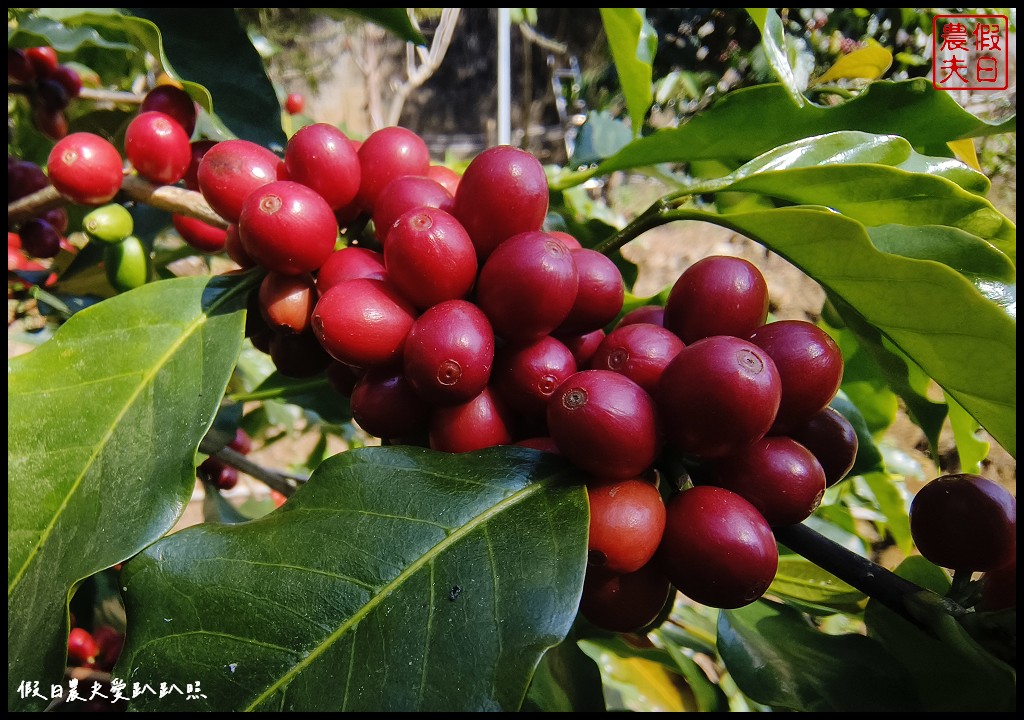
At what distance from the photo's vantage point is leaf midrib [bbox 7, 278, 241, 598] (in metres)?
0.57

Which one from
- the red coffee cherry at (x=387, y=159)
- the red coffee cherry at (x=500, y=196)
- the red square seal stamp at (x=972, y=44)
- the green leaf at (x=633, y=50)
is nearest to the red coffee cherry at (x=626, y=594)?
the red coffee cherry at (x=500, y=196)

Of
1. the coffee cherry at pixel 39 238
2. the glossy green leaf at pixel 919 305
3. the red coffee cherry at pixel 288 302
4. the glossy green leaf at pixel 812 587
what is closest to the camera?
the glossy green leaf at pixel 919 305

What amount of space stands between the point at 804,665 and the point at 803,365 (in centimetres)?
39

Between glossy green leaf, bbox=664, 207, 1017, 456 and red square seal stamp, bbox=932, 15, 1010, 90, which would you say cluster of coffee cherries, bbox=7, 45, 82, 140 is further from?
red square seal stamp, bbox=932, 15, 1010, 90

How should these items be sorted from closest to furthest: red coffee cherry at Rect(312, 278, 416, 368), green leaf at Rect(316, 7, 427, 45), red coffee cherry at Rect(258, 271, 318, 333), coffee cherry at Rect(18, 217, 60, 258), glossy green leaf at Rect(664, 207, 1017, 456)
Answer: glossy green leaf at Rect(664, 207, 1017, 456), red coffee cherry at Rect(312, 278, 416, 368), red coffee cherry at Rect(258, 271, 318, 333), green leaf at Rect(316, 7, 427, 45), coffee cherry at Rect(18, 217, 60, 258)

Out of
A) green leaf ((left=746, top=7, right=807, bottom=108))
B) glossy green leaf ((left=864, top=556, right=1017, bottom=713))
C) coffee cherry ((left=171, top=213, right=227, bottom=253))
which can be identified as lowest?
glossy green leaf ((left=864, top=556, right=1017, bottom=713))

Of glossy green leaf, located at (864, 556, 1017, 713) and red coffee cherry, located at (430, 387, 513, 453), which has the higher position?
red coffee cherry, located at (430, 387, 513, 453)

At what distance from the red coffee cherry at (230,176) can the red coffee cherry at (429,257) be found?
224mm

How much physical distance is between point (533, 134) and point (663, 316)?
6.93m

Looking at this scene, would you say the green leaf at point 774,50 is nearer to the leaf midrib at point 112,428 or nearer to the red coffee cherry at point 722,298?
the red coffee cherry at point 722,298

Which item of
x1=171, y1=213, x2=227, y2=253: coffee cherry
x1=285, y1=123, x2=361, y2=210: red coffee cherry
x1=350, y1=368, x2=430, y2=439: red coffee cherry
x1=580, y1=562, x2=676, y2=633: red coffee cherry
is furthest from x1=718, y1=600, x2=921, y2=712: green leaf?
x1=171, y1=213, x2=227, y2=253: coffee cherry

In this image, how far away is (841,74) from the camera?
101 cm

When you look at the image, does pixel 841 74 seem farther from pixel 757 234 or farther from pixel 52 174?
pixel 52 174

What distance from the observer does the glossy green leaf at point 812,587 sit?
77 cm
